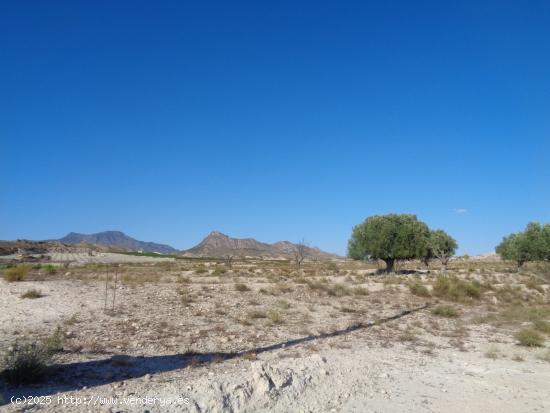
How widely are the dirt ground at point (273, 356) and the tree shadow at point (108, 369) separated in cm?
2

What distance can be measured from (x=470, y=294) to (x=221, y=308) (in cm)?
1540

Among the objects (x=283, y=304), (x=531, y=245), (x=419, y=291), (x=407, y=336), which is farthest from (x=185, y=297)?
(x=531, y=245)

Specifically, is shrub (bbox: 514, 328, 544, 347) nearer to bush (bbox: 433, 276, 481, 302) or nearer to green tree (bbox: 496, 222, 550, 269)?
bush (bbox: 433, 276, 481, 302)

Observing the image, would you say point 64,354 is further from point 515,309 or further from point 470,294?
point 470,294

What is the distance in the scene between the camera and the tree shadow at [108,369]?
24.5 ft

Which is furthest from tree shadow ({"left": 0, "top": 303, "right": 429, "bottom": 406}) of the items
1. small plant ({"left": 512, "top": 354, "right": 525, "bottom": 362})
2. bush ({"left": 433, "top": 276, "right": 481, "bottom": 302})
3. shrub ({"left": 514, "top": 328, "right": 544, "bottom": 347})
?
bush ({"left": 433, "top": 276, "right": 481, "bottom": 302})

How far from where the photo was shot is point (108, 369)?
9062 millimetres

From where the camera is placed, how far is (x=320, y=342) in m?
12.7

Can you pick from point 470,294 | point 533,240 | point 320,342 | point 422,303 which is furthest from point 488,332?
point 533,240

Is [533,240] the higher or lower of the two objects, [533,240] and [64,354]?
the higher

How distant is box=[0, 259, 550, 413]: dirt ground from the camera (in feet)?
25.1

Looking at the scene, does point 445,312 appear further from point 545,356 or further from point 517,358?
point 517,358

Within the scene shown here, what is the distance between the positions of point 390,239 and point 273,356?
41155 mm

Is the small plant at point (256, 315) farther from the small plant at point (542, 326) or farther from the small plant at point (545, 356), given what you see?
the small plant at point (542, 326)
